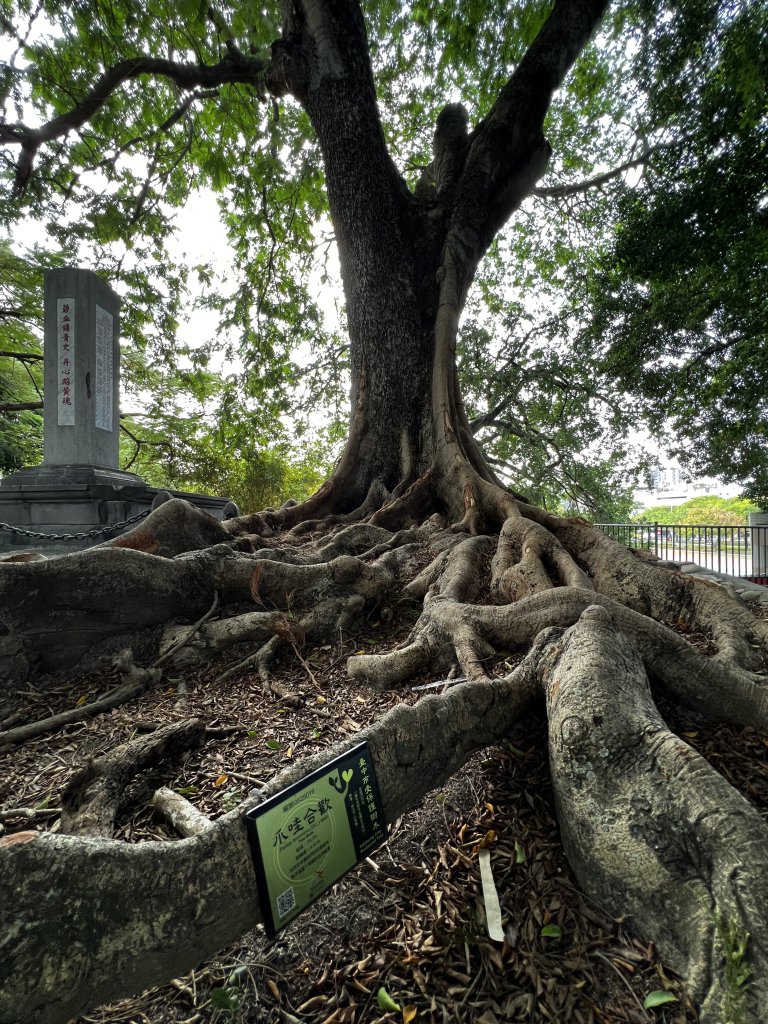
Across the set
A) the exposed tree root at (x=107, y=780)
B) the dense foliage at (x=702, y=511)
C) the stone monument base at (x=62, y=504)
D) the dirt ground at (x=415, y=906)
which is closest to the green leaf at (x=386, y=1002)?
the dirt ground at (x=415, y=906)

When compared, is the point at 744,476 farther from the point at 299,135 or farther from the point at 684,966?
the point at 684,966

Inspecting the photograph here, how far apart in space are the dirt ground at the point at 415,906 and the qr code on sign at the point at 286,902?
0.21 meters

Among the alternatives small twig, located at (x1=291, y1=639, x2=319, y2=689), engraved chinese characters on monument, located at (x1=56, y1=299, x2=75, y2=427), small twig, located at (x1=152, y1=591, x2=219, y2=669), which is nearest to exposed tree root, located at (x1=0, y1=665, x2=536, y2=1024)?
small twig, located at (x1=291, y1=639, x2=319, y2=689)

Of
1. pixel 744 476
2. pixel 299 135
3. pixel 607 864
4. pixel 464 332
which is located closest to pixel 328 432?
pixel 464 332

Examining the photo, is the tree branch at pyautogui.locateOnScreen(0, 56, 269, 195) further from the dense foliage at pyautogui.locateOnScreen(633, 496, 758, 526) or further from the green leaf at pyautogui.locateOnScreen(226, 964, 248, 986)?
the dense foliage at pyautogui.locateOnScreen(633, 496, 758, 526)

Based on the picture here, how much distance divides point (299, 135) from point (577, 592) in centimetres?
938

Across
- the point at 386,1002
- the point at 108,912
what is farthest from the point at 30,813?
the point at 386,1002

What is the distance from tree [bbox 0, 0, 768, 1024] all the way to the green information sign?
0.22ft

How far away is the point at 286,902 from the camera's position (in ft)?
3.93

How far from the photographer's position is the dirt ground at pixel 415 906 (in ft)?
3.84

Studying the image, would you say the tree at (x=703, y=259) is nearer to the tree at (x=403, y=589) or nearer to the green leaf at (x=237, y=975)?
the tree at (x=403, y=589)

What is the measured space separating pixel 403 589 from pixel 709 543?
51.2 ft

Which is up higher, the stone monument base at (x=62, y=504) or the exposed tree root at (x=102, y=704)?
the stone monument base at (x=62, y=504)

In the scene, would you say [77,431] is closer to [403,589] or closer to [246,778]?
[403,589]
